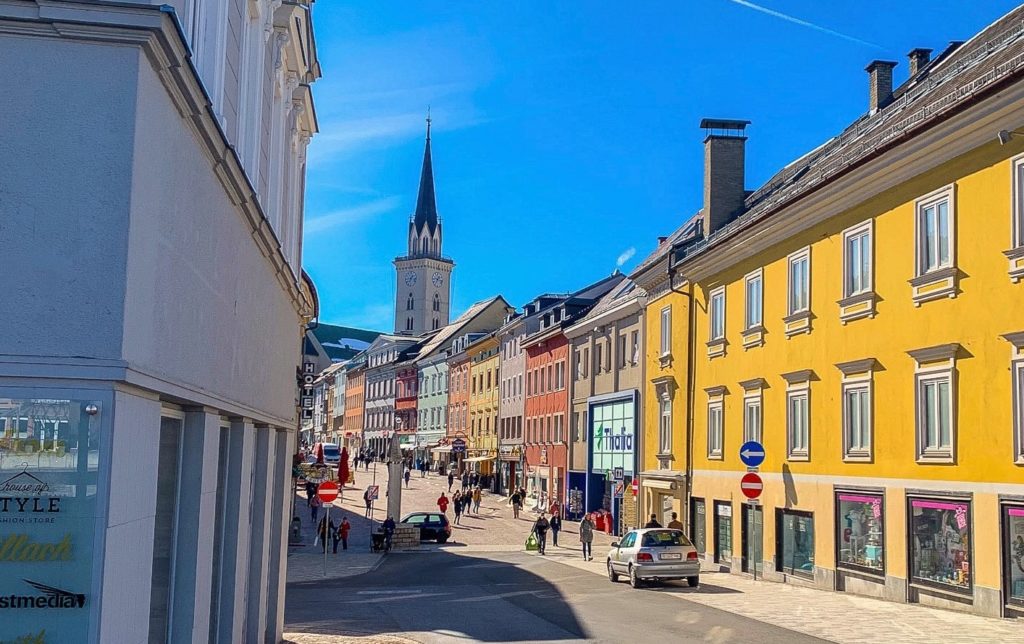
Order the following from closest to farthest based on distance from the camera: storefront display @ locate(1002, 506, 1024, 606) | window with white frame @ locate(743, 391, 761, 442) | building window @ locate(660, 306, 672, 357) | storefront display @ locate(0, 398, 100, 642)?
storefront display @ locate(0, 398, 100, 642), storefront display @ locate(1002, 506, 1024, 606), window with white frame @ locate(743, 391, 761, 442), building window @ locate(660, 306, 672, 357)

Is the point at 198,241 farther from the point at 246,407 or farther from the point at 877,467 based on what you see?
the point at 877,467

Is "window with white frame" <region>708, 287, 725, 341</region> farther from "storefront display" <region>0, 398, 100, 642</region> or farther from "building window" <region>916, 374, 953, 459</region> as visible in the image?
"storefront display" <region>0, 398, 100, 642</region>

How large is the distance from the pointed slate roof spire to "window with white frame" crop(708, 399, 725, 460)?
150 m

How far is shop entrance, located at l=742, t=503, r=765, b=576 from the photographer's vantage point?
30359 mm

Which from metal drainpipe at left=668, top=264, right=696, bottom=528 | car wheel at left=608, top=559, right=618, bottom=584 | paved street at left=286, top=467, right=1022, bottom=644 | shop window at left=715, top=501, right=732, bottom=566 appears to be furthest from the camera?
metal drainpipe at left=668, top=264, right=696, bottom=528

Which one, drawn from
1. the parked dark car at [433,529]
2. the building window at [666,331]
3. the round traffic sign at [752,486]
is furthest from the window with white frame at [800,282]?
the parked dark car at [433,529]

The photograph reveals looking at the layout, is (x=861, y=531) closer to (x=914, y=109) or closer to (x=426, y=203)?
(x=914, y=109)

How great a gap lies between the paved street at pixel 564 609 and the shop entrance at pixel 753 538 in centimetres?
77

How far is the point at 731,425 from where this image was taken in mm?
33062

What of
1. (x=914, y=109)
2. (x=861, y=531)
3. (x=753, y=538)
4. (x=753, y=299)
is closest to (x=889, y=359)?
(x=861, y=531)

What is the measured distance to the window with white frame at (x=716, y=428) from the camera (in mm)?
33969

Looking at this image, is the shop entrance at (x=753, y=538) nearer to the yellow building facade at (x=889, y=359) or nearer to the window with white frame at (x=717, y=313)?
the yellow building facade at (x=889, y=359)

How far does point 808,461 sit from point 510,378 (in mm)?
49143

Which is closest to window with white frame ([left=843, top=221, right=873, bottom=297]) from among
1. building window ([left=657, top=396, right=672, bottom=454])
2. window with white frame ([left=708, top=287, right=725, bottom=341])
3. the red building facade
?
window with white frame ([left=708, top=287, right=725, bottom=341])
